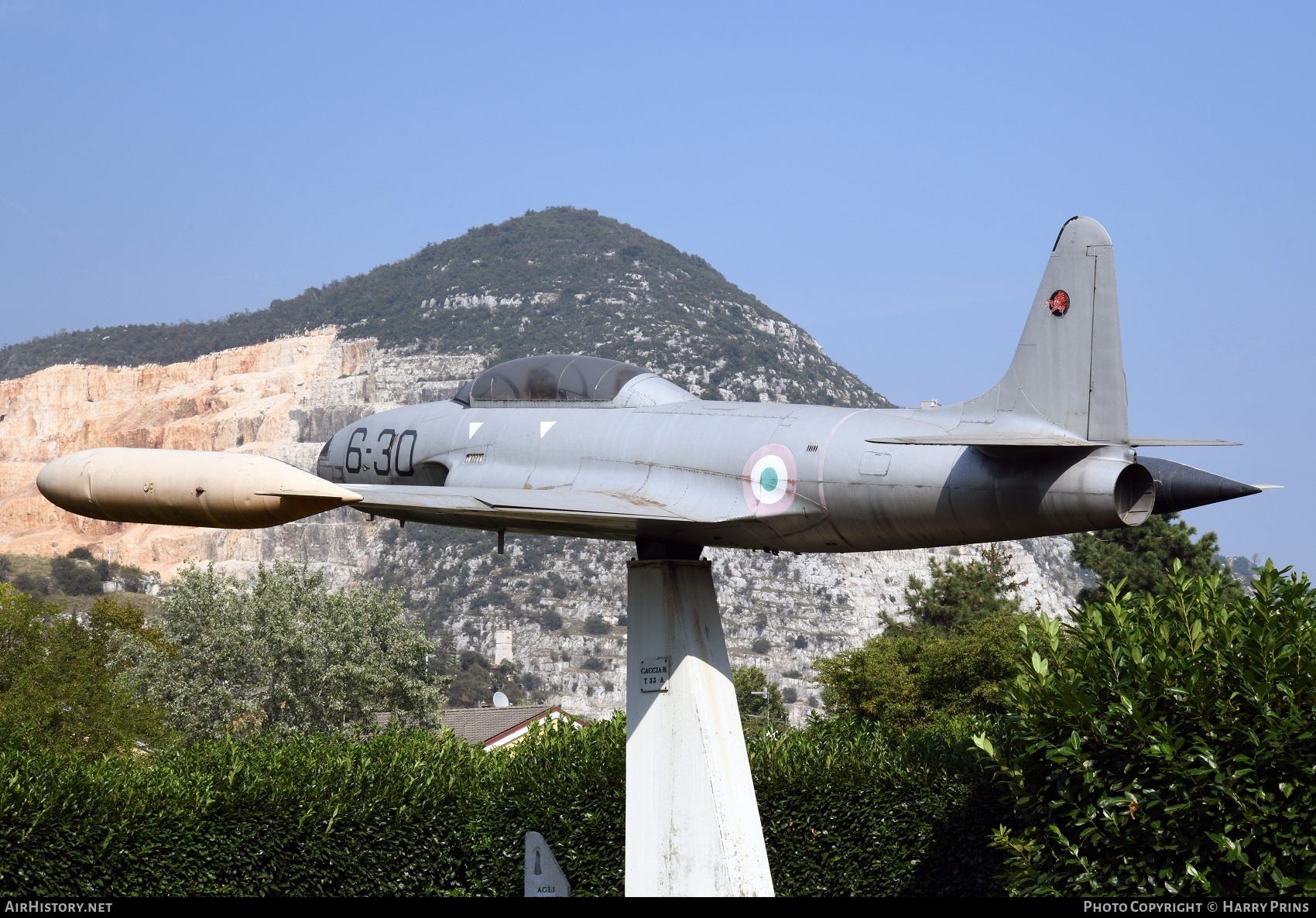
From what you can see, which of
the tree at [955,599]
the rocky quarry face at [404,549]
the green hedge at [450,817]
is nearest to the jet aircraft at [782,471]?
the green hedge at [450,817]

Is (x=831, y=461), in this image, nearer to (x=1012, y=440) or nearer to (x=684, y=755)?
(x=1012, y=440)

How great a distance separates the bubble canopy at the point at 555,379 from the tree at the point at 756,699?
68454 mm

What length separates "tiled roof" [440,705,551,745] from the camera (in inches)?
2399

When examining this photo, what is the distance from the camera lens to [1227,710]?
1030cm

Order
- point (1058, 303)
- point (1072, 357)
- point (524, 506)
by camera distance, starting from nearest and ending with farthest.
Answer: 1. point (1072, 357)
2. point (1058, 303)
3. point (524, 506)

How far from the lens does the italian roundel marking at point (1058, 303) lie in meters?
10.9

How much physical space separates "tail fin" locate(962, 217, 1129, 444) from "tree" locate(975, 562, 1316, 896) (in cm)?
197

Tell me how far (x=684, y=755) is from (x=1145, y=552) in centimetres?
4032

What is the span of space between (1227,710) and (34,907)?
13.3 m

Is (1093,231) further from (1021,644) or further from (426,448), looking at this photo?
(426,448)

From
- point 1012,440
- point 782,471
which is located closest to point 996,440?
point 1012,440

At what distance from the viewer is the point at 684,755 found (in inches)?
499

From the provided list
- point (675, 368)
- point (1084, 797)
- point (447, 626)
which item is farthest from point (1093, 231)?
point (675, 368)

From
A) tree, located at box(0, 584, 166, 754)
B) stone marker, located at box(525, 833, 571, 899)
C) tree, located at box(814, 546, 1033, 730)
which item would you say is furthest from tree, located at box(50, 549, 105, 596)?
stone marker, located at box(525, 833, 571, 899)
